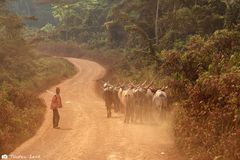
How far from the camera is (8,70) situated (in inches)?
1329

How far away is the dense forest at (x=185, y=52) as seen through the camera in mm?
13477

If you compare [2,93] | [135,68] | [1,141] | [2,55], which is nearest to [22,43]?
[2,55]

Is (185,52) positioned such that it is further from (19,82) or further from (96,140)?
(19,82)

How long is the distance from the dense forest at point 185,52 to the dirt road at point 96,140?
121 centimetres

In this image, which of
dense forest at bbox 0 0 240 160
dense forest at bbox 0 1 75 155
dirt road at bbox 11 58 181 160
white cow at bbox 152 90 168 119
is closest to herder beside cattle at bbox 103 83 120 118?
dirt road at bbox 11 58 181 160

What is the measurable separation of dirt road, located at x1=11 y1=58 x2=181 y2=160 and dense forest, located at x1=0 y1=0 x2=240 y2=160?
1207mm

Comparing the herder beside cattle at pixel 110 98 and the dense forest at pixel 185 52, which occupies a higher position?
the dense forest at pixel 185 52

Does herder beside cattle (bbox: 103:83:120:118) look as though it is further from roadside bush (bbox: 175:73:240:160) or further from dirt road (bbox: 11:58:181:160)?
roadside bush (bbox: 175:73:240:160)

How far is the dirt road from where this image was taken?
14.9 m

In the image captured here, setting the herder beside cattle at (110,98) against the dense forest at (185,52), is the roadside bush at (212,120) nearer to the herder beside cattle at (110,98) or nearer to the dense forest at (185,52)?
the dense forest at (185,52)

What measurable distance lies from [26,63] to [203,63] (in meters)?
22.8

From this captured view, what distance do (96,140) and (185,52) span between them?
7038 millimetres

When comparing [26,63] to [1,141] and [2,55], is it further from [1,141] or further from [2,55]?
[1,141]

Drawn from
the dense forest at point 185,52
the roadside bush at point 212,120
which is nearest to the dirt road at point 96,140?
the roadside bush at point 212,120
